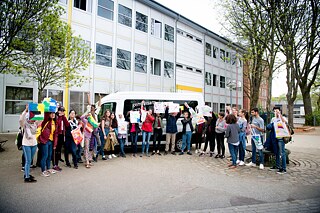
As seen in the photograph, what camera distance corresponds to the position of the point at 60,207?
409 cm

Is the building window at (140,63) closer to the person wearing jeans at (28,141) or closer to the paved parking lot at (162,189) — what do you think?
the paved parking lot at (162,189)

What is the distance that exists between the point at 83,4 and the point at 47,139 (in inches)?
622

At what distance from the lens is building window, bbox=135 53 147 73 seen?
880 inches

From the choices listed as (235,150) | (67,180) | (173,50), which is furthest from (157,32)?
(67,180)

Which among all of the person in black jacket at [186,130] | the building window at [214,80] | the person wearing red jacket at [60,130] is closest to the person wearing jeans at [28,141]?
the person wearing red jacket at [60,130]

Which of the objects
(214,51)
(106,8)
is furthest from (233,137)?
(214,51)

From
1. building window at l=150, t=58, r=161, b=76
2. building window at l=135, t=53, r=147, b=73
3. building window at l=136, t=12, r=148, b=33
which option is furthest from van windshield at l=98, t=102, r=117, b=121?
building window at l=136, t=12, r=148, b=33

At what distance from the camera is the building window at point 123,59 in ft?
68.5

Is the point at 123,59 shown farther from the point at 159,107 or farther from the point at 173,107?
the point at 173,107

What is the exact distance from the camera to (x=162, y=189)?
16.7 ft

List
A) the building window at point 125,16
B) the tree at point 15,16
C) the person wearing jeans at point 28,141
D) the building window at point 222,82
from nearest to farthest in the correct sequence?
the person wearing jeans at point 28,141 → the tree at point 15,16 → the building window at point 125,16 → the building window at point 222,82

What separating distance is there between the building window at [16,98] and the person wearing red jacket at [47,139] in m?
11.0

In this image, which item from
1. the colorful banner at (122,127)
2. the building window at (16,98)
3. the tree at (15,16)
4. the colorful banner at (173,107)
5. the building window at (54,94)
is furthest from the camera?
the building window at (54,94)

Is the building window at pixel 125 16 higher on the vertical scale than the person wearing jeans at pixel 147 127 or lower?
higher
